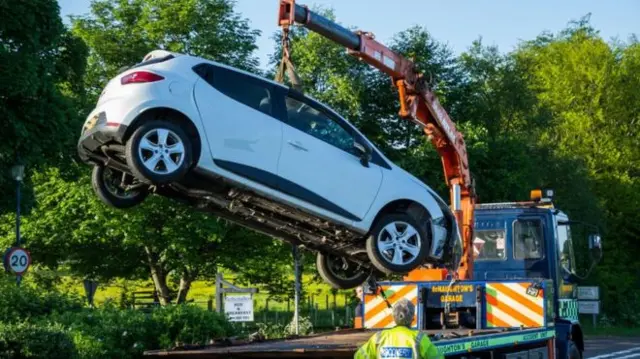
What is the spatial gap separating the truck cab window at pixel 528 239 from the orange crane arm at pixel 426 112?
63 centimetres

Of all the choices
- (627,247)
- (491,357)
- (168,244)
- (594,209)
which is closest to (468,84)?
(594,209)

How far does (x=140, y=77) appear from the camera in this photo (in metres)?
8.56

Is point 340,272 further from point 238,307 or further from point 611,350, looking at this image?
point 611,350

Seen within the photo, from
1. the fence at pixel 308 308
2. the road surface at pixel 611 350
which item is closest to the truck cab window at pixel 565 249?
the road surface at pixel 611 350

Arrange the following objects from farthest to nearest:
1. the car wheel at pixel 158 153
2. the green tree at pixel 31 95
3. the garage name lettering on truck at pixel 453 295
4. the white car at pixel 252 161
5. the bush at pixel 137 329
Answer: the green tree at pixel 31 95 → the bush at pixel 137 329 → the garage name lettering on truck at pixel 453 295 → the white car at pixel 252 161 → the car wheel at pixel 158 153

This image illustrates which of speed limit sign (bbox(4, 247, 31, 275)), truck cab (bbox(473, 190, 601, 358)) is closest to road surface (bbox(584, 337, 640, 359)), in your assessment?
truck cab (bbox(473, 190, 601, 358))

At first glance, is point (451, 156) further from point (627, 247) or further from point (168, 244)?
point (627, 247)

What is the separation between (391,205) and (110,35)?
82.0 ft

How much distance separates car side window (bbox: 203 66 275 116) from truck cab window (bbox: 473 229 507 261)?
563 centimetres

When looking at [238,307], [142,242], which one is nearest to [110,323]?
[238,307]

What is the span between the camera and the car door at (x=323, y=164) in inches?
356

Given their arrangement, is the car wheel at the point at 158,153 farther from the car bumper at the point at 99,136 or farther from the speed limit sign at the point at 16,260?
the speed limit sign at the point at 16,260

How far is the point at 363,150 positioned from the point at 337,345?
6.51 feet

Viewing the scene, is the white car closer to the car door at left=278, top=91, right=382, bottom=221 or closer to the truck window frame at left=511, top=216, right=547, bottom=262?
the car door at left=278, top=91, right=382, bottom=221
